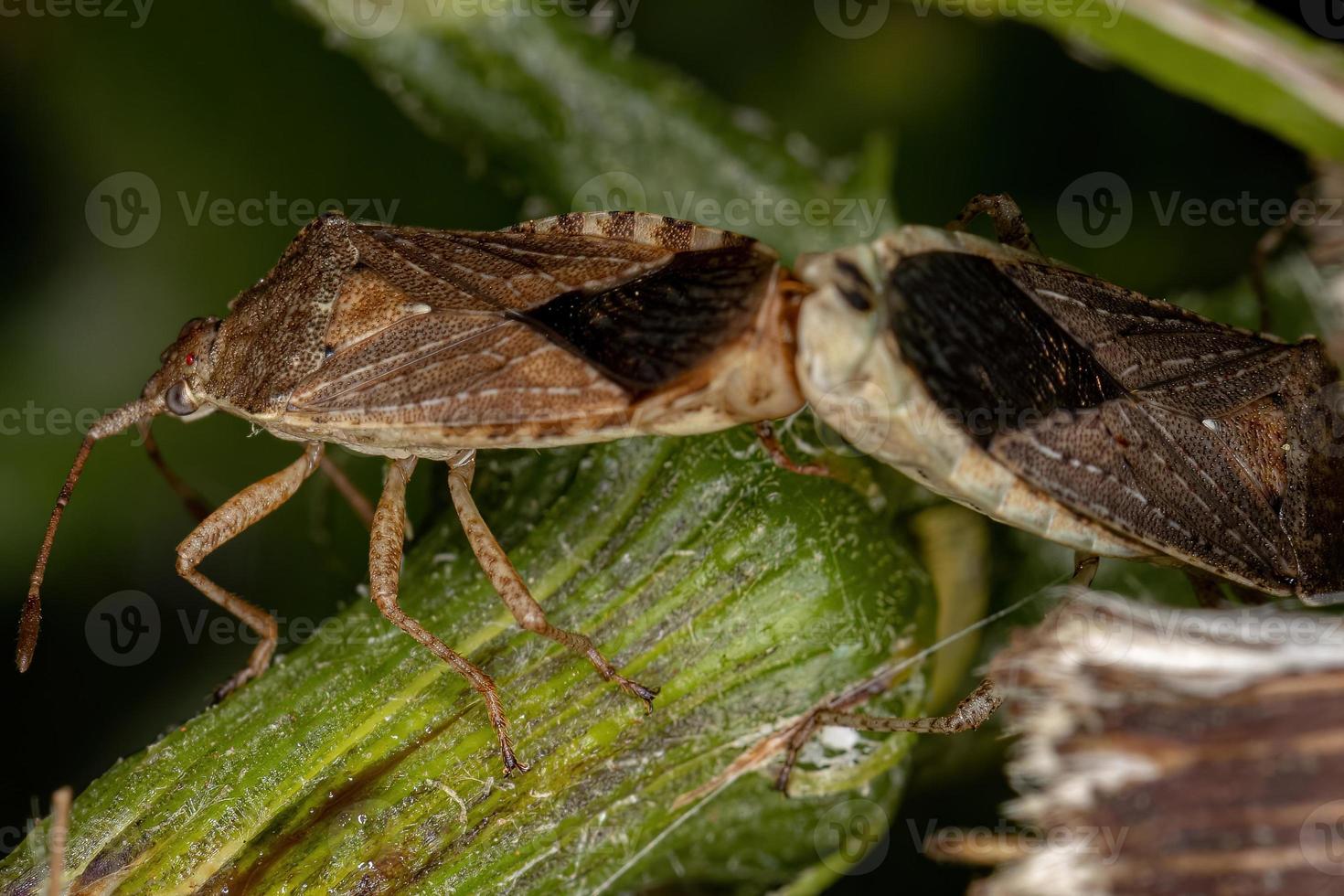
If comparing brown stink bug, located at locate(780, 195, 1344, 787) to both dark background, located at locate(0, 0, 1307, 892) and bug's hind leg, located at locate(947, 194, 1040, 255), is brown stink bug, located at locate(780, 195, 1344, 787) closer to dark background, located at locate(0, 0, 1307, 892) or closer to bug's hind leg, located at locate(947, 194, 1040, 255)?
bug's hind leg, located at locate(947, 194, 1040, 255)

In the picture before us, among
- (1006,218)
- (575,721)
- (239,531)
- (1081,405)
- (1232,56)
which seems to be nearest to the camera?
(1232,56)

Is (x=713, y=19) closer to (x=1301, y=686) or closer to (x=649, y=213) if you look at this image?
(x=649, y=213)

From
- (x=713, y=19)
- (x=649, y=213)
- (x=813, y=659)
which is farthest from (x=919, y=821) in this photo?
(x=713, y=19)

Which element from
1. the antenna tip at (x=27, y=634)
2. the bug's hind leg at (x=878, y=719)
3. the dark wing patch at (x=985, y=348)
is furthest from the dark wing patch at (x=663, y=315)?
the antenna tip at (x=27, y=634)

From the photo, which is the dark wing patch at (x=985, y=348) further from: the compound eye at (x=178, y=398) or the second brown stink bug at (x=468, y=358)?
the compound eye at (x=178, y=398)

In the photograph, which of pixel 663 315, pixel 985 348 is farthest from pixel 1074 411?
pixel 663 315

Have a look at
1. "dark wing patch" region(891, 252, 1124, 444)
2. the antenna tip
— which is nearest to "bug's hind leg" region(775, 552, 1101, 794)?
"dark wing patch" region(891, 252, 1124, 444)

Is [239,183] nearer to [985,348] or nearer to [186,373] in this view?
[186,373]
